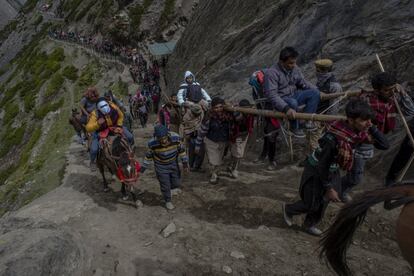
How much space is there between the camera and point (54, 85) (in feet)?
147

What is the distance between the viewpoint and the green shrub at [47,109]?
39.6 m

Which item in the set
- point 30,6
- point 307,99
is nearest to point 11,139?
point 307,99

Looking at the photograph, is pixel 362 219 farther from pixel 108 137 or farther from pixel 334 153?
pixel 108 137

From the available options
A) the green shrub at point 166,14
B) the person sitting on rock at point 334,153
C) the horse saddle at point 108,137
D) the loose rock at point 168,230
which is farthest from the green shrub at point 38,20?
the person sitting on rock at point 334,153

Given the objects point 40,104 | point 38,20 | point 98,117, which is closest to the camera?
point 98,117

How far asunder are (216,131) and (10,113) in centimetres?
4657

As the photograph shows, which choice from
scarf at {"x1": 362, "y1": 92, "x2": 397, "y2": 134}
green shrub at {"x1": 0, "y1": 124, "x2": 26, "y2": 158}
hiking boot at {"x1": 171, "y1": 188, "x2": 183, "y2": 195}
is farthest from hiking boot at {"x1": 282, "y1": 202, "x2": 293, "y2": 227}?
green shrub at {"x1": 0, "y1": 124, "x2": 26, "y2": 158}

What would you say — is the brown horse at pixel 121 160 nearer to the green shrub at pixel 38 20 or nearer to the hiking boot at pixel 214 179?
the hiking boot at pixel 214 179

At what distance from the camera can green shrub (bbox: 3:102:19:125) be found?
149ft

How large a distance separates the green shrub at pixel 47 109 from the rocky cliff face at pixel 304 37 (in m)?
25.5

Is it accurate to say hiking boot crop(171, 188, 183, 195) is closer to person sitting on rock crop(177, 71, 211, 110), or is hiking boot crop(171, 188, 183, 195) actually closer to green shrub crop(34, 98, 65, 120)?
person sitting on rock crop(177, 71, 211, 110)

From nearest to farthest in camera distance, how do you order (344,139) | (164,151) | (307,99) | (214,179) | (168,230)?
1. (344,139)
2. (168,230)
3. (164,151)
4. (307,99)
5. (214,179)

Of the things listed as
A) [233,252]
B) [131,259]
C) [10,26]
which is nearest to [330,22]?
[233,252]

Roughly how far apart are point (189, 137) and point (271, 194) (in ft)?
9.58
